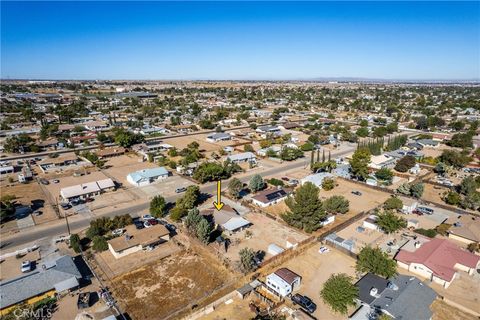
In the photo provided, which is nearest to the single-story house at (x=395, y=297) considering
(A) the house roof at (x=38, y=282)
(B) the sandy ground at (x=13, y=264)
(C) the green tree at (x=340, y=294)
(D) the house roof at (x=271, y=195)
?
(C) the green tree at (x=340, y=294)

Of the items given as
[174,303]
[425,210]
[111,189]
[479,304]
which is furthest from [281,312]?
[111,189]

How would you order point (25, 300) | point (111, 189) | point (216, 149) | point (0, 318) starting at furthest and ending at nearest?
point (216, 149)
point (111, 189)
point (25, 300)
point (0, 318)

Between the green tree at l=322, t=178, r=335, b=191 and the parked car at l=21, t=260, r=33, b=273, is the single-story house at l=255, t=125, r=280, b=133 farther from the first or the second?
the parked car at l=21, t=260, r=33, b=273

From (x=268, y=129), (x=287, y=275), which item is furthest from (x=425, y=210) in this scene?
(x=268, y=129)

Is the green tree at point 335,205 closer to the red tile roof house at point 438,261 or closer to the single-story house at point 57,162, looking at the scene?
the red tile roof house at point 438,261

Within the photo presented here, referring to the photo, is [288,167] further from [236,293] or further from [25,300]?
[25,300]

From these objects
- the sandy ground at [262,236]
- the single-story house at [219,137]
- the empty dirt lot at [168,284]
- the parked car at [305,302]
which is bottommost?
the empty dirt lot at [168,284]

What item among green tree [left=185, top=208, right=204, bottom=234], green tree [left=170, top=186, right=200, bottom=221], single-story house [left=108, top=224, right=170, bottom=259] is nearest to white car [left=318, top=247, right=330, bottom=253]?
green tree [left=185, top=208, right=204, bottom=234]
